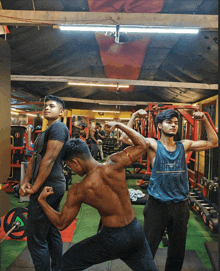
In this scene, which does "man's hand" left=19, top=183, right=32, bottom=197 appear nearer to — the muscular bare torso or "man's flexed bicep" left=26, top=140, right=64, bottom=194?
"man's flexed bicep" left=26, top=140, right=64, bottom=194

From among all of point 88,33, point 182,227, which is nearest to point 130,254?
point 182,227

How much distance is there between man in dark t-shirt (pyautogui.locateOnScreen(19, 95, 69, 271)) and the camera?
1.72 meters

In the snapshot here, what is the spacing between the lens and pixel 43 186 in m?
1.80

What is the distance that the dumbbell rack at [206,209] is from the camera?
3268mm

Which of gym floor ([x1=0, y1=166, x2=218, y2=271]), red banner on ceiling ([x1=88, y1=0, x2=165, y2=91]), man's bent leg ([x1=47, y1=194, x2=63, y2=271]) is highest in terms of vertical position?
red banner on ceiling ([x1=88, y1=0, x2=165, y2=91])

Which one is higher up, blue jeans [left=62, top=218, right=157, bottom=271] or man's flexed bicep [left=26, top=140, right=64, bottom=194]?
man's flexed bicep [left=26, top=140, right=64, bottom=194]

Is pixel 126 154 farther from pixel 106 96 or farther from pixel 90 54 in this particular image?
pixel 106 96

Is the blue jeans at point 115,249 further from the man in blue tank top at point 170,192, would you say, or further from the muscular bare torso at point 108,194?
the man in blue tank top at point 170,192

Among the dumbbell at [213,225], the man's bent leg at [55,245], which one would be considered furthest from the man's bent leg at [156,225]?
the dumbbell at [213,225]

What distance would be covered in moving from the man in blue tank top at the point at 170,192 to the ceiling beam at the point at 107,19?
156cm

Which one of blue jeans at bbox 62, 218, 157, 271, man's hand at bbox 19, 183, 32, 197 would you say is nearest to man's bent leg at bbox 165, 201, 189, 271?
blue jeans at bbox 62, 218, 157, 271

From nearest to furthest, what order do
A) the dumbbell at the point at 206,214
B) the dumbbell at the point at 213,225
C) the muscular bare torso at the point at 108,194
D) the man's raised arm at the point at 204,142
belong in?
the muscular bare torso at the point at 108,194
the man's raised arm at the point at 204,142
the dumbbell at the point at 213,225
the dumbbell at the point at 206,214

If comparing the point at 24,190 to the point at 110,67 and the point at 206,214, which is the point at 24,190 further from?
the point at 110,67

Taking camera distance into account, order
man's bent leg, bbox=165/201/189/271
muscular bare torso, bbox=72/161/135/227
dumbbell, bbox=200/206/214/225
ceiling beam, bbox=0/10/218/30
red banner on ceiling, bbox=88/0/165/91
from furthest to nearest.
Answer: dumbbell, bbox=200/206/214/225
red banner on ceiling, bbox=88/0/165/91
ceiling beam, bbox=0/10/218/30
man's bent leg, bbox=165/201/189/271
muscular bare torso, bbox=72/161/135/227
